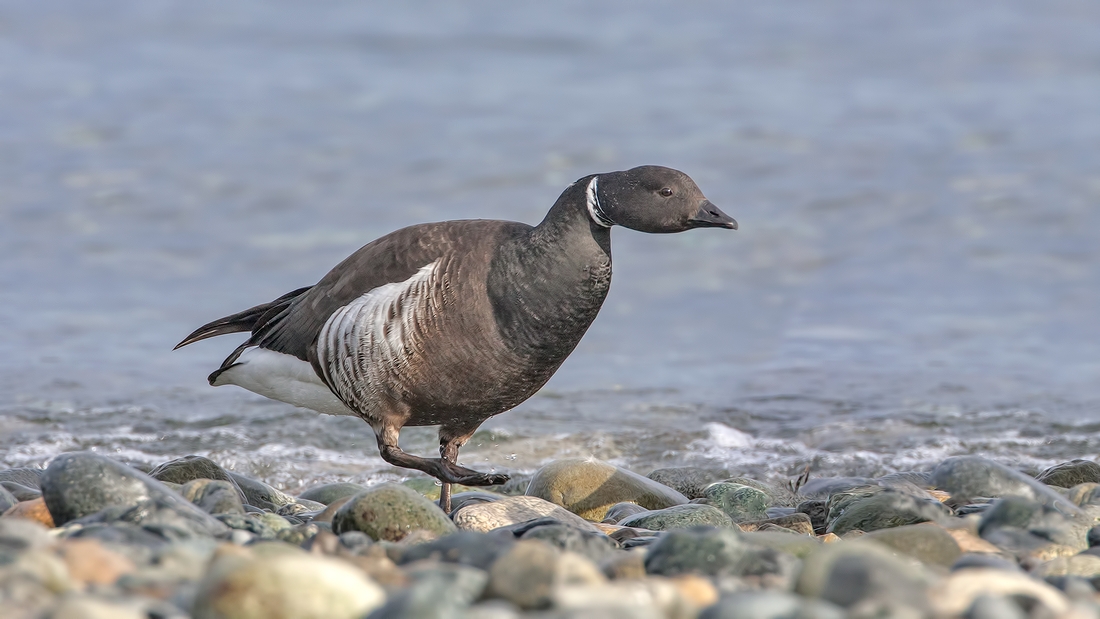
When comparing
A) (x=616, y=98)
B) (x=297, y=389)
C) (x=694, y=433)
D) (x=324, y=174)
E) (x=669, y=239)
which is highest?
(x=616, y=98)

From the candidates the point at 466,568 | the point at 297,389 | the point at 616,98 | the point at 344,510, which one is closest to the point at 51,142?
the point at 616,98

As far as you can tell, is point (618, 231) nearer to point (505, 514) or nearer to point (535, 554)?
point (505, 514)

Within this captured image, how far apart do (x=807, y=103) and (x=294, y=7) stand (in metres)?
9.92

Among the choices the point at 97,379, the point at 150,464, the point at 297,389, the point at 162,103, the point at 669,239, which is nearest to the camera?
the point at 297,389

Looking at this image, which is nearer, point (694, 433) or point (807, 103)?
point (694, 433)

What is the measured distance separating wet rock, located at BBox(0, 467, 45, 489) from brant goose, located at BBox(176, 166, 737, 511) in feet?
7.03

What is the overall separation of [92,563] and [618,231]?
475 inches

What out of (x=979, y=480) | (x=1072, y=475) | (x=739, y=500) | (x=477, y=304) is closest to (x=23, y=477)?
(x=477, y=304)

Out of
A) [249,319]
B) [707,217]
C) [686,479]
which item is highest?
[707,217]

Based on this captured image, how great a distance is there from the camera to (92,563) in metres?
4.11

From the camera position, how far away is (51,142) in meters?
17.0

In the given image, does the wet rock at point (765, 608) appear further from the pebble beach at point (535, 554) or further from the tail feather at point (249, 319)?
the tail feather at point (249, 319)

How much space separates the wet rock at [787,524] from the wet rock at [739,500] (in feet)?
1.55

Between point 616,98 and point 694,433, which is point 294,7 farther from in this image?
point 694,433
